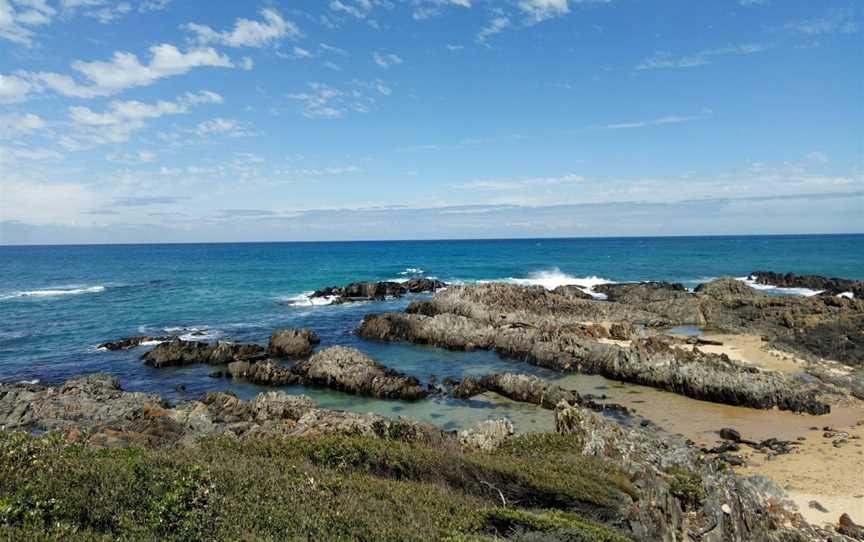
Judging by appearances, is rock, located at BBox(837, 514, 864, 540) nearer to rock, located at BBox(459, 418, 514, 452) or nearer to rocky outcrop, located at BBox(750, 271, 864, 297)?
rock, located at BBox(459, 418, 514, 452)

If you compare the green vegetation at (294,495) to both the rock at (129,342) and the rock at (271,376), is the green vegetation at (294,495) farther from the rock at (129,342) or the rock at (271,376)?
the rock at (129,342)

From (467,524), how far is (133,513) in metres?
4.54

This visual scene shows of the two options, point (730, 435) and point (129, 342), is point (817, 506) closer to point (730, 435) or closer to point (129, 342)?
point (730, 435)

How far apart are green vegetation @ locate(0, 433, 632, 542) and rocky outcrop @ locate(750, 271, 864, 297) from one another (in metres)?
51.5

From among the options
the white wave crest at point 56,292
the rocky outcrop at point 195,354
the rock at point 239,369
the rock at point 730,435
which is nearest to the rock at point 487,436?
the rock at point 730,435

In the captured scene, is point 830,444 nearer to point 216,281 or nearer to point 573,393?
point 573,393

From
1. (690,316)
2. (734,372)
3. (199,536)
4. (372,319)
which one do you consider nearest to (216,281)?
(372,319)

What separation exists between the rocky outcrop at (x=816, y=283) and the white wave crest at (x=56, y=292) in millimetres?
79744

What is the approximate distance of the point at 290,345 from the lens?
30.7 m

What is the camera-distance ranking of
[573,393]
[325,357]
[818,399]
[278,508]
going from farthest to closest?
[325,357]
[573,393]
[818,399]
[278,508]

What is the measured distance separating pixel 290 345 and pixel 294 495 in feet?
79.2

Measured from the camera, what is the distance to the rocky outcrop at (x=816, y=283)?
159 ft

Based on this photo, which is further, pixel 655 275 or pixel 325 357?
pixel 655 275

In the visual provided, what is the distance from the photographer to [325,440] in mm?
11219
